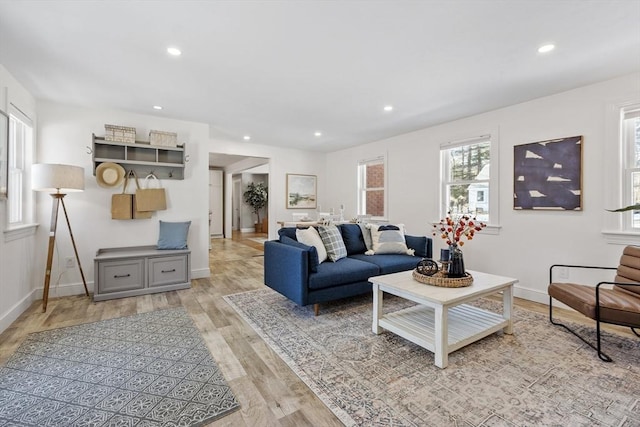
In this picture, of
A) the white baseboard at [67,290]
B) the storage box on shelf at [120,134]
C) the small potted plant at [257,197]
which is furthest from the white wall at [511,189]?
the small potted plant at [257,197]

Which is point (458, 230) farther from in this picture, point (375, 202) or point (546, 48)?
point (375, 202)

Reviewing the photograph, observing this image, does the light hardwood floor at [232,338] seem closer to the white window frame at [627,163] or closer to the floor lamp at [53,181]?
the floor lamp at [53,181]

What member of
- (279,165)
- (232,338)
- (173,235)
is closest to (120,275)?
(173,235)

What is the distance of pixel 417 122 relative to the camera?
14.4ft

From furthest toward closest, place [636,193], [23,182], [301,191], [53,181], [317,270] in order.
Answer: [301,191] < [23,182] < [53,181] < [317,270] < [636,193]

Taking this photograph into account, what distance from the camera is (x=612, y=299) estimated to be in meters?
2.26

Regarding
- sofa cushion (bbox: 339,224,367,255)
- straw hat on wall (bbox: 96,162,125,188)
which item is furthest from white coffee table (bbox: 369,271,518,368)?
straw hat on wall (bbox: 96,162,125,188)

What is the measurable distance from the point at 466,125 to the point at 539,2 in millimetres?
2454

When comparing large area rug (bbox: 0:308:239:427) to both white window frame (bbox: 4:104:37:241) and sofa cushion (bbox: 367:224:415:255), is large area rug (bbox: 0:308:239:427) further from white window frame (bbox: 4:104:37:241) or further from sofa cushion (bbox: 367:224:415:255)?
sofa cushion (bbox: 367:224:415:255)

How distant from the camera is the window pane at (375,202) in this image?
5.70 metres

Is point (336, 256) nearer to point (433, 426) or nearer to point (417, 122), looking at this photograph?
point (433, 426)

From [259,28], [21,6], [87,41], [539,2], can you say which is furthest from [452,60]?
[21,6]

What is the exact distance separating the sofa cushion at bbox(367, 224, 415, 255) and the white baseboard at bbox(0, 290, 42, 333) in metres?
3.70

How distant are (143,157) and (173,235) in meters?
1.15
